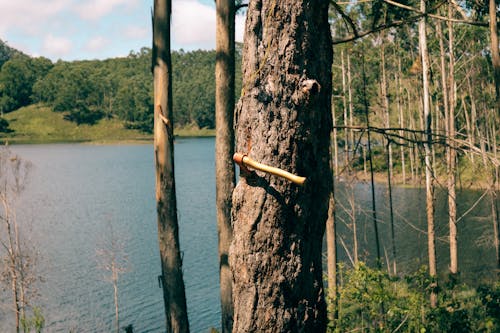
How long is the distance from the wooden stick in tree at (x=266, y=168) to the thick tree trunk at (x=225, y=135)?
3.76 meters

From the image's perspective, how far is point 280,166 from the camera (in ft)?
7.40

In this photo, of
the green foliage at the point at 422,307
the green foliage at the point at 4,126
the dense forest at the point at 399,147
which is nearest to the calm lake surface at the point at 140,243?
the dense forest at the point at 399,147

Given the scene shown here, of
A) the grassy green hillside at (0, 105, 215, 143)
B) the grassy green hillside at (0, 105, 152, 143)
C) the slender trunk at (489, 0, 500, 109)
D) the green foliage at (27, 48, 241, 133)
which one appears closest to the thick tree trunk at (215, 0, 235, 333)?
the slender trunk at (489, 0, 500, 109)

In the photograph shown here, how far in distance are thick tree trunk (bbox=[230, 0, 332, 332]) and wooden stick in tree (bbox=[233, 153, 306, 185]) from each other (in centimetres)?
4

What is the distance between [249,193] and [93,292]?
55.1 feet

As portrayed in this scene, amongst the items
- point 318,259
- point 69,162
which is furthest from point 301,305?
point 69,162

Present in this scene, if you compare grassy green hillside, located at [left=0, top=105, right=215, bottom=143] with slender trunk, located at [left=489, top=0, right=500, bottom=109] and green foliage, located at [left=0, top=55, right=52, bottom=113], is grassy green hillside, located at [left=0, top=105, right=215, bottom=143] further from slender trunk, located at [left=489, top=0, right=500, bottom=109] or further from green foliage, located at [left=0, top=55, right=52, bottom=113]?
slender trunk, located at [left=489, top=0, right=500, bottom=109]

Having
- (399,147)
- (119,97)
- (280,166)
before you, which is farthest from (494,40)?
(119,97)

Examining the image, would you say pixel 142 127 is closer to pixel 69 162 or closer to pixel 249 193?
pixel 69 162

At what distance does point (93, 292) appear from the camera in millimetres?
17781

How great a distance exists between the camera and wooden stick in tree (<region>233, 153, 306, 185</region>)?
219 centimetres

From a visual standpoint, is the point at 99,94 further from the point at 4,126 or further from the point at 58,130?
the point at 4,126

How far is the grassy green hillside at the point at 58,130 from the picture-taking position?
334 feet

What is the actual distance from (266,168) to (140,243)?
21671 millimetres
